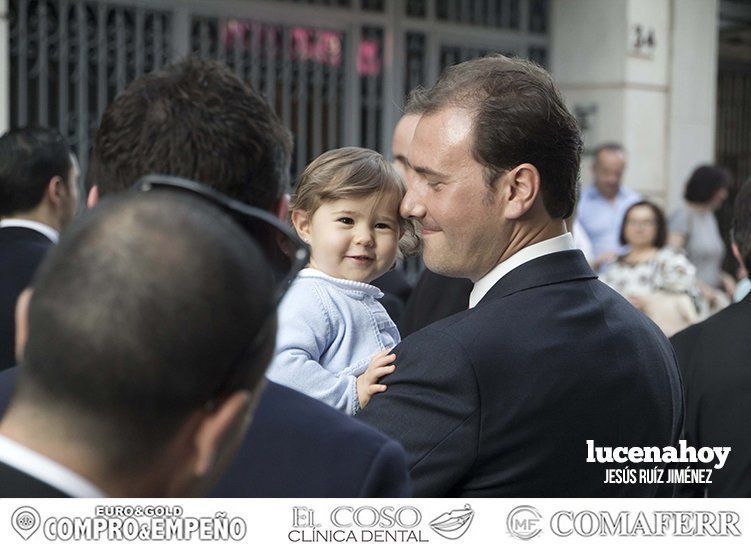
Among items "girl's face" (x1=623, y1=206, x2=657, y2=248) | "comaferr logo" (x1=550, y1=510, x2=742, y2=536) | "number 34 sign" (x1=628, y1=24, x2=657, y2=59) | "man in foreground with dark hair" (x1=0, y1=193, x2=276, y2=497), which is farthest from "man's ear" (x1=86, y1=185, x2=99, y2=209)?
"number 34 sign" (x1=628, y1=24, x2=657, y2=59)

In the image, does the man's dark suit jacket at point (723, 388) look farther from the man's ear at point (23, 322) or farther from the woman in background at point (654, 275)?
the woman in background at point (654, 275)

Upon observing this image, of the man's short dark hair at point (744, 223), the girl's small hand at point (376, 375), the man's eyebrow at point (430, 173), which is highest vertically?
the man's eyebrow at point (430, 173)

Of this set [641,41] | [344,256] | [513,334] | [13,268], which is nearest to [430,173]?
[513,334]

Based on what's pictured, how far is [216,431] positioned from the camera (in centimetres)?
124

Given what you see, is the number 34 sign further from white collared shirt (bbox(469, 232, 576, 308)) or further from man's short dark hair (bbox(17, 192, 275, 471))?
man's short dark hair (bbox(17, 192, 275, 471))

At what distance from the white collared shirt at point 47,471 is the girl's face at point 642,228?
6.29m

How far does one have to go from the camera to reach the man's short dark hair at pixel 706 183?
9.05 meters

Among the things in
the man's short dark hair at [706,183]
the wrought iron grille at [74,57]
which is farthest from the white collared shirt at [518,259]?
the man's short dark hair at [706,183]

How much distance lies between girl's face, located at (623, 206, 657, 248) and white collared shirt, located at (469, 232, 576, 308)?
16.0 ft

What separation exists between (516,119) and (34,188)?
2.49m

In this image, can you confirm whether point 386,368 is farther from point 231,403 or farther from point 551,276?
point 231,403

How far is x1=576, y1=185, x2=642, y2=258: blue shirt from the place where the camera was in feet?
28.1

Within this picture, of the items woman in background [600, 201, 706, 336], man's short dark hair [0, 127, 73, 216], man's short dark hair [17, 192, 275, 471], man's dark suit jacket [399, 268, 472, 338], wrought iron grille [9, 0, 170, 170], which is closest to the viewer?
man's short dark hair [17, 192, 275, 471]

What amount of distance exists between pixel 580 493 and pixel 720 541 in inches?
11.8
